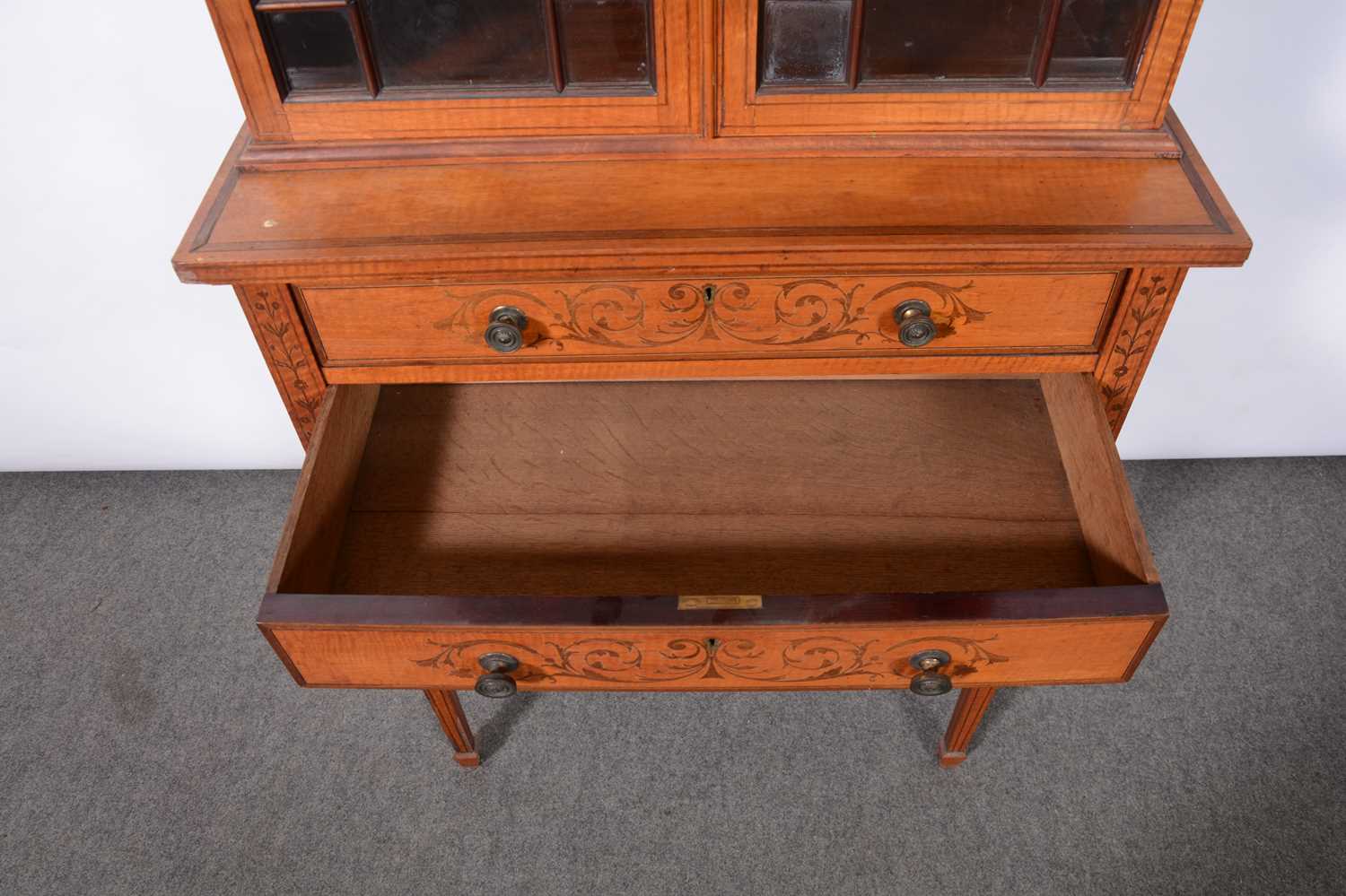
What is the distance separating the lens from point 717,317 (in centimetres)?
104

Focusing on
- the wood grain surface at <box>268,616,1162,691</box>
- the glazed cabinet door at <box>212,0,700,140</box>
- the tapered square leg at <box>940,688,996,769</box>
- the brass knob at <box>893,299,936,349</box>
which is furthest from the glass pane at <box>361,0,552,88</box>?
the tapered square leg at <box>940,688,996,769</box>

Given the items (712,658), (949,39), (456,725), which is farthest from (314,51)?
(456,725)

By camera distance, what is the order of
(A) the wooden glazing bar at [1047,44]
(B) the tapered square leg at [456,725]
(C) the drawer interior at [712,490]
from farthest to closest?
(B) the tapered square leg at [456,725] → (C) the drawer interior at [712,490] → (A) the wooden glazing bar at [1047,44]

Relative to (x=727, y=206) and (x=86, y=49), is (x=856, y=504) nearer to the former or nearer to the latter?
(x=727, y=206)

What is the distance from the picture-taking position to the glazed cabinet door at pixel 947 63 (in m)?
0.96

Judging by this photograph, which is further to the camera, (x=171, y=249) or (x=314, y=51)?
(x=171, y=249)

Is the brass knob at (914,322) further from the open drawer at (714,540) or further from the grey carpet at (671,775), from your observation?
the grey carpet at (671,775)

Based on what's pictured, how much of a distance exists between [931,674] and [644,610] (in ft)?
1.05

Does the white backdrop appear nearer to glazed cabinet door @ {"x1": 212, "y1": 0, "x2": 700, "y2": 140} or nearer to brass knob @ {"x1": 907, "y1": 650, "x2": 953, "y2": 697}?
glazed cabinet door @ {"x1": 212, "y1": 0, "x2": 700, "y2": 140}

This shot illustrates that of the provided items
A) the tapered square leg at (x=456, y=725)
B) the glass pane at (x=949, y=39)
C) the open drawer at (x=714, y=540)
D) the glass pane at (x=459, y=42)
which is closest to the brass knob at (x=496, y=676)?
the open drawer at (x=714, y=540)

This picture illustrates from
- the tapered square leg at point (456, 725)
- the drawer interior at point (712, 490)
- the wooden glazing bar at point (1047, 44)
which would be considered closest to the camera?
the wooden glazing bar at point (1047, 44)

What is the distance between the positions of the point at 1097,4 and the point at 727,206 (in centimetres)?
40

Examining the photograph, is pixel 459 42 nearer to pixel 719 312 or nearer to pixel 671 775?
pixel 719 312

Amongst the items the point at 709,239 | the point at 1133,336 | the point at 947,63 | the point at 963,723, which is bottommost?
the point at 963,723
